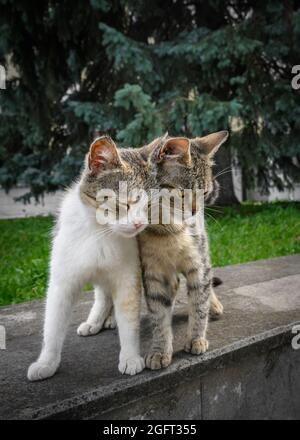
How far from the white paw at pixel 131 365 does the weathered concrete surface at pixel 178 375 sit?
0.09 feet

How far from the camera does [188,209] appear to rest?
64.8 inches

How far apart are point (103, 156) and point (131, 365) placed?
0.76 metres

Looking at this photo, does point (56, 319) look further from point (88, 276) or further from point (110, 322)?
point (110, 322)

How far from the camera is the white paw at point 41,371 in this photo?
59.4 inches

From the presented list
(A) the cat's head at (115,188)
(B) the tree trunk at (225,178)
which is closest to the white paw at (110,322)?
(A) the cat's head at (115,188)

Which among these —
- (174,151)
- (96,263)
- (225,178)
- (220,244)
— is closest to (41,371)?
(96,263)

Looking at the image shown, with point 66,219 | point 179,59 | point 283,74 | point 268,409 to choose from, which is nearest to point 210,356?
point 268,409

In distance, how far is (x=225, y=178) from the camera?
7367mm

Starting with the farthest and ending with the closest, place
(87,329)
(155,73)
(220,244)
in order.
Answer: (155,73) < (220,244) < (87,329)

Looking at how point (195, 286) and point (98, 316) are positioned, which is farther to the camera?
point (98, 316)

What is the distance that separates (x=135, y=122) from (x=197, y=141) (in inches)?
146

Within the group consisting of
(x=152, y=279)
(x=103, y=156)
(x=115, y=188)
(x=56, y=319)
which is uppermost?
(x=103, y=156)

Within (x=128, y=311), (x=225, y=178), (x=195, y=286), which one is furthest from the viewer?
(x=225, y=178)

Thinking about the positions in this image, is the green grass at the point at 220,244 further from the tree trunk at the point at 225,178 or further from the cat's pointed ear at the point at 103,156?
the cat's pointed ear at the point at 103,156
